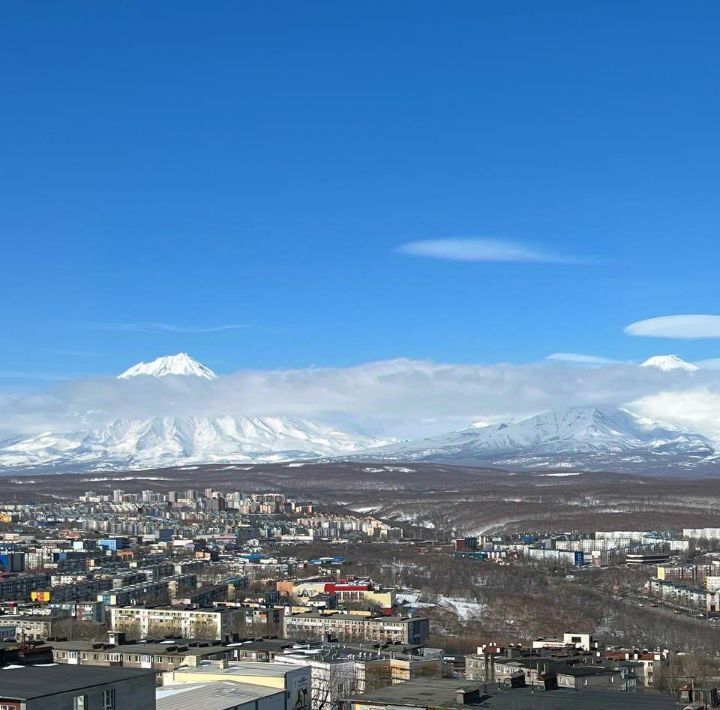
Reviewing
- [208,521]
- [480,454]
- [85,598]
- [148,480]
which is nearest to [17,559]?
[85,598]

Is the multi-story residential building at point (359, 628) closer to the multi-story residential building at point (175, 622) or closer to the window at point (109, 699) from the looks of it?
the multi-story residential building at point (175, 622)

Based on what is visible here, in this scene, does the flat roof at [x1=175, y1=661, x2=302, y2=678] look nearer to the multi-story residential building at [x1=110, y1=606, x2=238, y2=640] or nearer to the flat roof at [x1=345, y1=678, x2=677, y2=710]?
the flat roof at [x1=345, y1=678, x2=677, y2=710]

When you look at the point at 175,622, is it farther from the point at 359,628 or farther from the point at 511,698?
the point at 511,698

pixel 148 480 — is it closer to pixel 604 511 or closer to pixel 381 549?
pixel 604 511

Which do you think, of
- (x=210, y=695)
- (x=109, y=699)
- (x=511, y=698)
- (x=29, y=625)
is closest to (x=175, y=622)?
(x=29, y=625)

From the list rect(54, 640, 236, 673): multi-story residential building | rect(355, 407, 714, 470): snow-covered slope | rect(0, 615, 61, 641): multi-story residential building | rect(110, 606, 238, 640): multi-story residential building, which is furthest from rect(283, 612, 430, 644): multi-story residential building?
rect(355, 407, 714, 470): snow-covered slope
